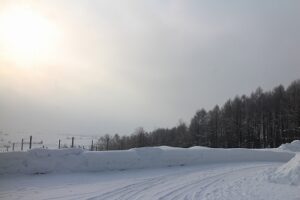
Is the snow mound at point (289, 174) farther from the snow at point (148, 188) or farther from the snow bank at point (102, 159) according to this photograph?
the snow bank at point (102, 159)

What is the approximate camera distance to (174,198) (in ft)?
44.2

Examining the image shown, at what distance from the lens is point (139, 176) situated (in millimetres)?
20547

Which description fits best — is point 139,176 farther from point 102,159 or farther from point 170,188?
point 170,188

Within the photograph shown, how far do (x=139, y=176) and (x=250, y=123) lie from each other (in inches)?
3063

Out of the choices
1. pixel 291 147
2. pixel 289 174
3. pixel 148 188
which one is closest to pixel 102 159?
pixel 148 188

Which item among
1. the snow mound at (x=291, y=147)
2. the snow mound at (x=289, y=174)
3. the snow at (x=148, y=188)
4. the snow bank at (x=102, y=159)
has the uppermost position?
the snow mound at (x=291, y=147)

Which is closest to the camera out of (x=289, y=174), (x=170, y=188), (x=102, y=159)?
(x=170, y=188)

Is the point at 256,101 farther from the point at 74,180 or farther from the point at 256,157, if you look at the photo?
the point at 74,180

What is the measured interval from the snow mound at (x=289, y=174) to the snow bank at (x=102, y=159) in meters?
9.53

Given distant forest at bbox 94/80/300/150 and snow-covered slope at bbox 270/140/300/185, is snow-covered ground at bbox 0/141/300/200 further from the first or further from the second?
distant forest at bbox 94/80/300/150

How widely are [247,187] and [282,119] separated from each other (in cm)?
7685

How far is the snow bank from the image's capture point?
21.6m

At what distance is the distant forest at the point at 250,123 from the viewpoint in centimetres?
8656

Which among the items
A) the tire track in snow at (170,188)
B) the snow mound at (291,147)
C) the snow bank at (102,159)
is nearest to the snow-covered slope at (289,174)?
the tire track in snow at (170,188)
